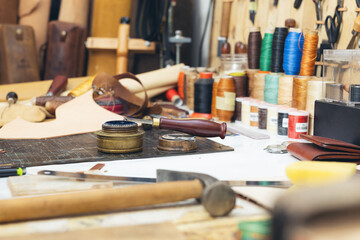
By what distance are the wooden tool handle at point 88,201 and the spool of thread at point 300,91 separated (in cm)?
123

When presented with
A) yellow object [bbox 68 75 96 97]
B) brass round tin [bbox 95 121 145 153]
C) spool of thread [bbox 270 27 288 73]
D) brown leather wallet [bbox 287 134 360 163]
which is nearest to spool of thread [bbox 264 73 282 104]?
spool of thread [bbox 270 27 288 73]

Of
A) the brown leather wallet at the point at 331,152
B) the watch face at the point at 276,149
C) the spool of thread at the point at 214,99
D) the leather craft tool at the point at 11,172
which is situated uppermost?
the spool of thread at the point at 214,99

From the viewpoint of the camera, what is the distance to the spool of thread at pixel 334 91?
1.93 m

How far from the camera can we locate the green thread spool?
2.54 metres

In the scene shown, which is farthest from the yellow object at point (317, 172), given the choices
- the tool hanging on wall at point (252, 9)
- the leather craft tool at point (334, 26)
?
the tool hanging on wall at point (252, 9)

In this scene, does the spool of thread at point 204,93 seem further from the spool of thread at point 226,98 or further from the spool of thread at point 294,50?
the spool of thread at point 294,50

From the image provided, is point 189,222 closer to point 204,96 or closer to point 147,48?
point 204,96

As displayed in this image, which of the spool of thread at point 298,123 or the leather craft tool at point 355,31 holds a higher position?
the leather craft tool at point 355,31

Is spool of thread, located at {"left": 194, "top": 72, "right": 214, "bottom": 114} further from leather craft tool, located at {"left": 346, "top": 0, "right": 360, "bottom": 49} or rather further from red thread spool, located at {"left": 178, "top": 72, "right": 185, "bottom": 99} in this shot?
leather craft tool, located at {"left": 346, "top": 0, "right": 360, "bottom": 49}

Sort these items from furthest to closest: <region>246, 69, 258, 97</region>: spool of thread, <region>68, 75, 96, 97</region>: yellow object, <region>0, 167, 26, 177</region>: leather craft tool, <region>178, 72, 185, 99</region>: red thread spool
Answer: <region>178, 72, 185, 99</region>: red thread spool → <region>68, 75, 96, 97</region>: yellow object → <region>246, 69, 258, 97</region>: spool of thread → <region>0, 167, 26, 177</region>: leather craft tool

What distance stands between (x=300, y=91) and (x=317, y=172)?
1041mm

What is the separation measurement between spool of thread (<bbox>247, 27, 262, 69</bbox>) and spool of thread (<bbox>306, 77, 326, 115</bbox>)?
2.07ft

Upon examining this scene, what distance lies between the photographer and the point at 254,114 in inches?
95.0

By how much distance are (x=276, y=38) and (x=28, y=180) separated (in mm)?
1555
